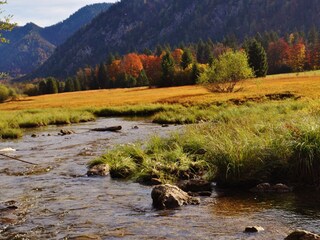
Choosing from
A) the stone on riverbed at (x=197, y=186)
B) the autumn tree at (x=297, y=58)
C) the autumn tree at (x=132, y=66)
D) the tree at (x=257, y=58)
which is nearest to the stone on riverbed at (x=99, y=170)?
the stone on riverbed at (x=197, y=186)


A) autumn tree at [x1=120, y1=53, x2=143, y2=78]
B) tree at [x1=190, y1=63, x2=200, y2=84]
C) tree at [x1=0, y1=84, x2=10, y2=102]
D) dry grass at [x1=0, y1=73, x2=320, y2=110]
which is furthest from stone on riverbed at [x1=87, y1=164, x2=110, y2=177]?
autumn tree at [x1=120, y1=53, x2=143, y2=78]

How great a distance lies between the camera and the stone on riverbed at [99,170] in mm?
18547

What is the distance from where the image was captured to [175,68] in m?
127

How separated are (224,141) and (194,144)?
2.86m

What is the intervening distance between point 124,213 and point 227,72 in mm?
66056

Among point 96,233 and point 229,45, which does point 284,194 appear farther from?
point 229,45

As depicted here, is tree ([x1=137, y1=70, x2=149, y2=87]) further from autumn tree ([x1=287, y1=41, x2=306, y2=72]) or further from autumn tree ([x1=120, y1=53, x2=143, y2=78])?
autumn tree ([x1=287, y1=41, x2=306, y2=72])

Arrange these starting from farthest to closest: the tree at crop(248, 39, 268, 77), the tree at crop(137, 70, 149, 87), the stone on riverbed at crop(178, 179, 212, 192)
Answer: the tree at crop(137, 70, 149, 87) → the tree at crop(248, 39, 268, 77) → the stone on riverbed at crop(178, 179, 212, 192)

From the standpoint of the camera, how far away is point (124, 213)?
1277 centimetres

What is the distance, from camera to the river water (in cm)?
1084

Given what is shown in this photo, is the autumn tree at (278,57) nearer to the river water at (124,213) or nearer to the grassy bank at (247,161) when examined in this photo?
the grassy bank at (247,161)

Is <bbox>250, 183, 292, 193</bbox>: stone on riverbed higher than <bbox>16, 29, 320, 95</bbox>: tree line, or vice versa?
<bbox>16, 29, 320, 95</bbox>: tree line

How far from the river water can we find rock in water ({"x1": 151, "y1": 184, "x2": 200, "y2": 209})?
0.97 ft

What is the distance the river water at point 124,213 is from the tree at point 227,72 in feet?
200
